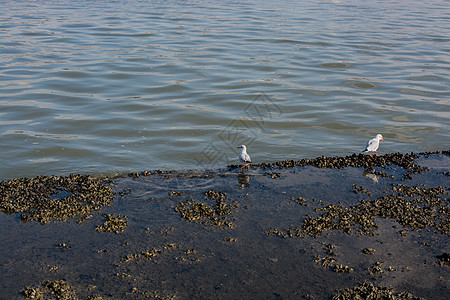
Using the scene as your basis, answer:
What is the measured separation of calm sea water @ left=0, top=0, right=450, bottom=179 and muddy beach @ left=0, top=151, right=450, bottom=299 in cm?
208

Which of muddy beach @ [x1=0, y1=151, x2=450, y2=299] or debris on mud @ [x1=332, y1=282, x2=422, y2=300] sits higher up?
muddy beach @ [x1=0, y1=151, x2=450, y2=299]

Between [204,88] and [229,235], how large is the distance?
1085 cm

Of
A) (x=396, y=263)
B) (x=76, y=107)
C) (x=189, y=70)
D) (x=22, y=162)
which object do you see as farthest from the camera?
(x=189, y=70)

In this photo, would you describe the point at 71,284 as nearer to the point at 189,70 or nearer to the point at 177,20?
the point at 189,70

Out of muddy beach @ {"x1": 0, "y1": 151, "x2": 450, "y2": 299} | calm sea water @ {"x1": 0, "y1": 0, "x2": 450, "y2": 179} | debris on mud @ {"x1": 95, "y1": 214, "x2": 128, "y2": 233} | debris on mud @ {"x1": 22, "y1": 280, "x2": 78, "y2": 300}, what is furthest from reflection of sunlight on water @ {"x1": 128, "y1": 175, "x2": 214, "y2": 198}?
debris on mud @ {"x1": 22, "y1": 280, "x2": 78, "y2": 300}

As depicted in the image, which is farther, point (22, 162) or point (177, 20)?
point (177, 20)

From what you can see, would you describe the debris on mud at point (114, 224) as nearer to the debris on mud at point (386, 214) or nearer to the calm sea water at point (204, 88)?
the debris on mud at point (386, 214)

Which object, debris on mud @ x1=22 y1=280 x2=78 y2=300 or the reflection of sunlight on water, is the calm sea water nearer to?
the reflection of sunlight on water

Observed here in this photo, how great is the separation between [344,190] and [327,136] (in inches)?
178

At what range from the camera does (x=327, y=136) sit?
13.6 metres

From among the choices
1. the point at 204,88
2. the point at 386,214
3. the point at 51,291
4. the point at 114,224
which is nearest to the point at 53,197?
the point at 114,224

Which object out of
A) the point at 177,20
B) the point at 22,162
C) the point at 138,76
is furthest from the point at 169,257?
the point at 177,20

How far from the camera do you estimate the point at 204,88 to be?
17.8m

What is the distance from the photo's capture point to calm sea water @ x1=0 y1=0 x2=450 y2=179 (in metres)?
12.6
